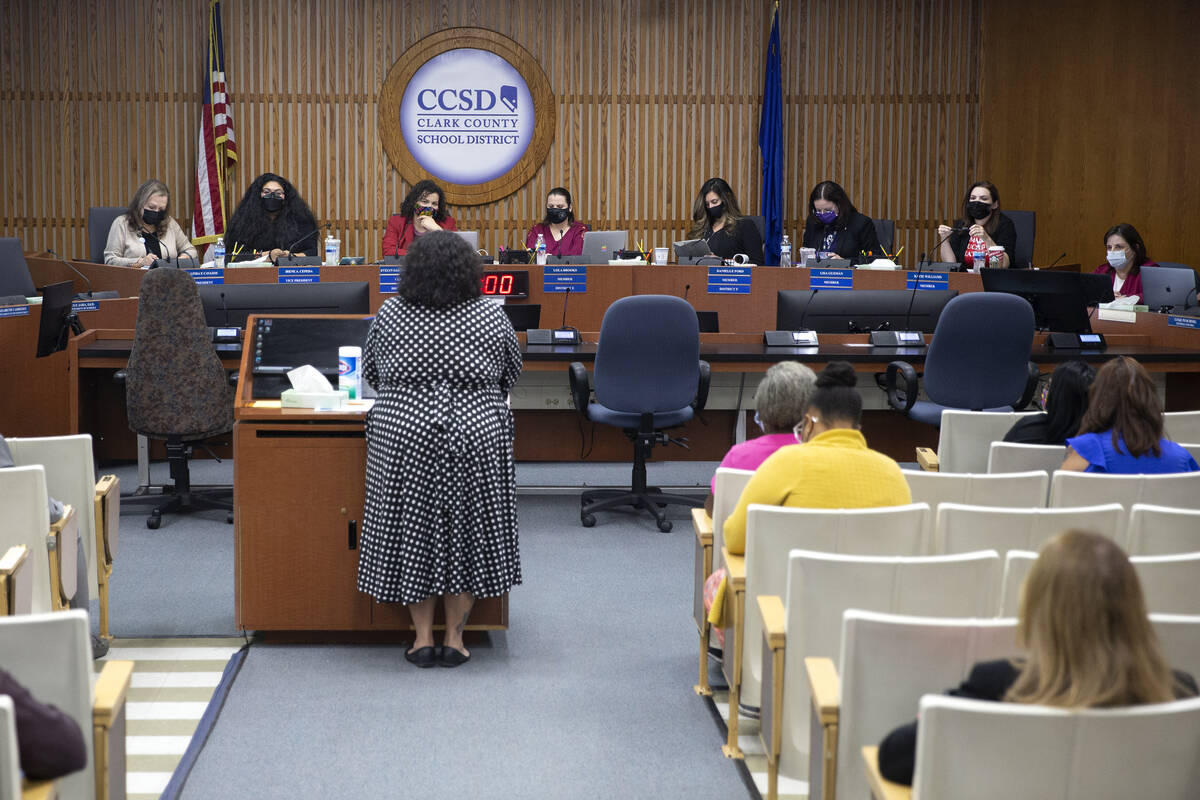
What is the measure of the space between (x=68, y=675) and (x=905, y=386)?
4723 mm

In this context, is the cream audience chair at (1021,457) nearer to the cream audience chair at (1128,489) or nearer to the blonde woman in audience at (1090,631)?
the cream audience chair at (1128,489)

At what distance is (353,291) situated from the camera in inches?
249

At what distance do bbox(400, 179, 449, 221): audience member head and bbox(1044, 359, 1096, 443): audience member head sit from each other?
4672 millimetres

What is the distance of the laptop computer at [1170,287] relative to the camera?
693cm

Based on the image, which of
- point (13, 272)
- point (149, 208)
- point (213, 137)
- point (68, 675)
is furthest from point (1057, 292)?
point (213, 137)

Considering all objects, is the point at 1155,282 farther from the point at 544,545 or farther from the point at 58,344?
the point at 58,344

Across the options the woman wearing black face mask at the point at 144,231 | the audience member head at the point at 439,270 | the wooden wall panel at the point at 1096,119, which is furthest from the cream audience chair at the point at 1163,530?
the wooden wall panel at the point at 1096,119

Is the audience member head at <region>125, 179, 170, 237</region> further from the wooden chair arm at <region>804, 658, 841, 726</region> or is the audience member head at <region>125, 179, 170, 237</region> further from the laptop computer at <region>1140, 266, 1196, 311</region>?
the wooden chair arm at <region>804, 658, 841, 726</region>

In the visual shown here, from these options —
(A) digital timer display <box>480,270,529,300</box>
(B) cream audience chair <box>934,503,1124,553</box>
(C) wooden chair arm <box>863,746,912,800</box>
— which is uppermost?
(A) digital timer display <box>480,270,529,300</box>

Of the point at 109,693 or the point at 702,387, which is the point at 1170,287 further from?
the point at 109,693

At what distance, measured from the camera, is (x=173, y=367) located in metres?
5.44

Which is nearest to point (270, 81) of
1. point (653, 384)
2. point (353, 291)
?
point (353, 291)

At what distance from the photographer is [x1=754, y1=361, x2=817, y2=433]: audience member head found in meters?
3.67

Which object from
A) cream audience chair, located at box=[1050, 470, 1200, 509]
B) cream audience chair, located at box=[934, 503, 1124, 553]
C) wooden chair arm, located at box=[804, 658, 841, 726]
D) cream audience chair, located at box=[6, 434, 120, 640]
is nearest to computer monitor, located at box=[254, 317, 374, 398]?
cream audience chair, located at box=[6, 434, 120, 640]
